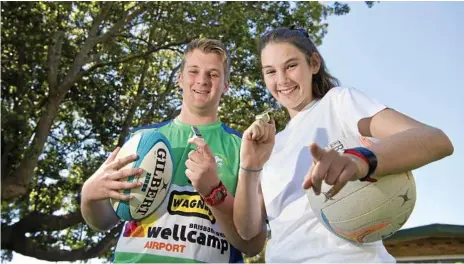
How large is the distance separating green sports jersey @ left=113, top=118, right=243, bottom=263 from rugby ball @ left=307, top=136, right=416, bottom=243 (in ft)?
2.69

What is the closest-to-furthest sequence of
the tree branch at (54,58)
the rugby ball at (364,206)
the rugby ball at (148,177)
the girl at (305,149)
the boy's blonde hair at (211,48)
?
the girl at (305,149)
the rugby ball at (364,206)
the rugby ball at (148,177)
the boy's blonde hair at (211,48)
the tree branch at (54,58)

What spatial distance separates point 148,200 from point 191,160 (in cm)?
40

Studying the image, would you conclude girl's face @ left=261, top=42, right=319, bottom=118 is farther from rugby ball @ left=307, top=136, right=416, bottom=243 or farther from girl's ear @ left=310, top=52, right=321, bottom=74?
rugby ball @ left=307, top=136, right=416, bottom=243

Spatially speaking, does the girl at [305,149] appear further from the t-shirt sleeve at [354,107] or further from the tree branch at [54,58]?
the tree branch at [54,58]

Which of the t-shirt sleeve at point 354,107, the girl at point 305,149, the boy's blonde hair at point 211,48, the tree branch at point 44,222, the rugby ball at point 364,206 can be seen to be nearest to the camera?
the girl at point 305,149

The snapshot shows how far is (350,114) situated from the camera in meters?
2.45

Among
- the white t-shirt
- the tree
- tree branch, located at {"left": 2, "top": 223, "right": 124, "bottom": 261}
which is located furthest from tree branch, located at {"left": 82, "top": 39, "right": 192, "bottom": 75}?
the white t-shirt

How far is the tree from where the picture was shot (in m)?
12.3

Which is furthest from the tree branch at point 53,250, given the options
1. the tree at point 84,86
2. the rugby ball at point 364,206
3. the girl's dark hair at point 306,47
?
the rugby ball at point 364,206

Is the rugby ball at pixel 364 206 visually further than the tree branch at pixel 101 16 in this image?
No

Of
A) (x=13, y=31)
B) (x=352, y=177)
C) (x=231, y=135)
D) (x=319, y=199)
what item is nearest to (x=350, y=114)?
(x=319, y=199)

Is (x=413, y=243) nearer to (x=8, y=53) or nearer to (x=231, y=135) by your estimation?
(x=231, y=135)

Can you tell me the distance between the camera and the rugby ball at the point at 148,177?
9.85 ft

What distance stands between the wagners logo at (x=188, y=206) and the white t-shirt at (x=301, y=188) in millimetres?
419
